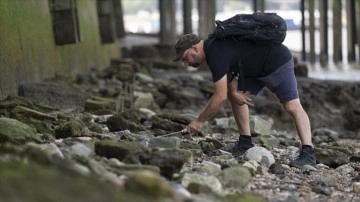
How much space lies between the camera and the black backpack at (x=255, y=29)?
7691 mm

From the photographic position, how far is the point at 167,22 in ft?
120

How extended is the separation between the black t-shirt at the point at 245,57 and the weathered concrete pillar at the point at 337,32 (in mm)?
27797

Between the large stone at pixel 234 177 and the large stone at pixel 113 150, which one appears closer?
the large stone at pixel 234 177

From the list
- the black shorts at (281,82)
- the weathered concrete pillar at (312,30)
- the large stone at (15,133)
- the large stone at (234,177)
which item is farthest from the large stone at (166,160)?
the weathered concrete pillar at (312,30)

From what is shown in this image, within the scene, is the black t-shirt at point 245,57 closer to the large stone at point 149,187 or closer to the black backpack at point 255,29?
the black backpack at point 255,29

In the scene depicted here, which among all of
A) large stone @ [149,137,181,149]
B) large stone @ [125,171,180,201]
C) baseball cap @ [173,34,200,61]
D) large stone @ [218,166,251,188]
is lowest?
large stone @ [149,137,181,149]

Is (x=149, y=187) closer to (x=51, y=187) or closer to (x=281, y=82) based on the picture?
(x=51, y=187)

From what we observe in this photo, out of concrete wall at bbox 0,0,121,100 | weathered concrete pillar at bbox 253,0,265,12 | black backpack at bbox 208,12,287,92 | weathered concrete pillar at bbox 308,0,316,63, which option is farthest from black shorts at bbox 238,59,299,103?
weathered concrete pillar at bbox 253,0,265,12

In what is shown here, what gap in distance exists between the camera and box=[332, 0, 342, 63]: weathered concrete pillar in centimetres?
3525

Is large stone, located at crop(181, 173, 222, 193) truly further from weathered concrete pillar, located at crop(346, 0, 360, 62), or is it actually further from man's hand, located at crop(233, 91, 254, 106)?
weathered concrete pillar, located at crop(346, 0, 360, 62)

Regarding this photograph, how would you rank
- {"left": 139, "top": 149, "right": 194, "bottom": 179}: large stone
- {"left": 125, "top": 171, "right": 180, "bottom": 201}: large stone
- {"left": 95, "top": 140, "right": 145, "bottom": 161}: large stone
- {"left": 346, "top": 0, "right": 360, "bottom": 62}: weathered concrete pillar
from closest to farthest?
{"left": 125, "top": 171, "right": 180, "bottom": 201}: large stone → {"left": 139, "top": 149, "right": 194, "bottom": 179}: large stone → {"left": 95, "top": 140, "right": 145, "bottom": 161}: large stone → {"left": 346, "top": 0, "right": 360, "bottom": 62}: weathered concrete pillar

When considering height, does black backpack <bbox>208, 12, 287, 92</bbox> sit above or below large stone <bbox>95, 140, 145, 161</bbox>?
above

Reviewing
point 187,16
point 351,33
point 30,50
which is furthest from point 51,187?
point 351,33

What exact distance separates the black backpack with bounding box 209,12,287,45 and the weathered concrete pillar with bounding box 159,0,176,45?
26.5 m
